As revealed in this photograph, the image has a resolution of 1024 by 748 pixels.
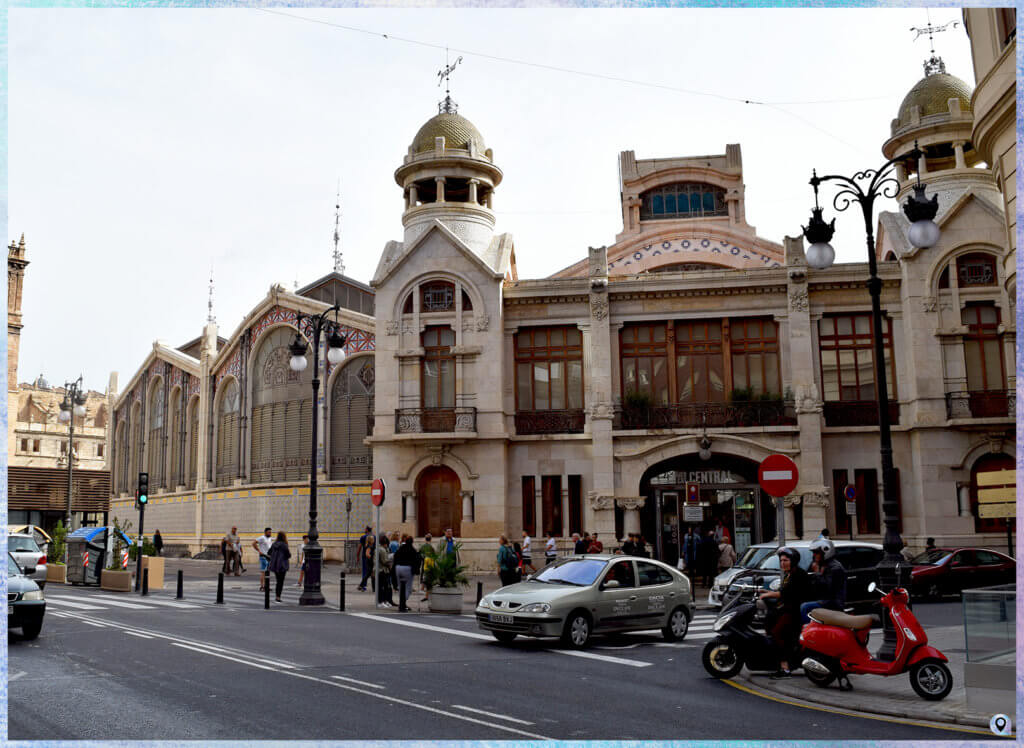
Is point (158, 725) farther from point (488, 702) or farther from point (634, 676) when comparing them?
point (634, 676)

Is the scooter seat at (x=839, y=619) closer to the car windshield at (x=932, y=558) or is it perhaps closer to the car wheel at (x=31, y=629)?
the car wheel at (x=31, y=629)

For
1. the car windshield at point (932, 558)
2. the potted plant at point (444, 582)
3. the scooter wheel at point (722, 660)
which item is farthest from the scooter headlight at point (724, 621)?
the car windshield at point (932, 558)

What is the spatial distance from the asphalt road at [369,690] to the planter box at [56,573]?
15463 millimetres

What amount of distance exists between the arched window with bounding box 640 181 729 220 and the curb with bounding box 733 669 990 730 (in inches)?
1623

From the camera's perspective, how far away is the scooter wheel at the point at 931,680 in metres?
9.75

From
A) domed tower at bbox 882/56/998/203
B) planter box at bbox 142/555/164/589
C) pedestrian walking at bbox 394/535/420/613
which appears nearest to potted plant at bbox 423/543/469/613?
pedestrian walking at bbox 394/535/420/613

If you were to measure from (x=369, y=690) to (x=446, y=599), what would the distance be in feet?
33.6

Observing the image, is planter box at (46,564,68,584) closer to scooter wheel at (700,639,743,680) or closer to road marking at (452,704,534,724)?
scooter wheel at (700,639,743,680)

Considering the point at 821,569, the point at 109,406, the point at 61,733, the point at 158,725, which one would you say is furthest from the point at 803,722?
the point at 109,406

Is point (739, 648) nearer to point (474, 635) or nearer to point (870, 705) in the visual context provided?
point (870, 705)

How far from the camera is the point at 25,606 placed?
13.7m

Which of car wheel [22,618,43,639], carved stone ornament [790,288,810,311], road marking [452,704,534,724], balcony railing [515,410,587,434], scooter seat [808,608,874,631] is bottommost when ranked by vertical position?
road marking [452,704,534,724]

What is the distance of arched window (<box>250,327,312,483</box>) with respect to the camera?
3922 cm

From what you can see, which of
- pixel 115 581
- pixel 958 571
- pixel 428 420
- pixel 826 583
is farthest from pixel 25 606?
pixel 958 571
